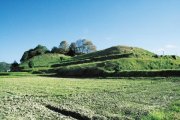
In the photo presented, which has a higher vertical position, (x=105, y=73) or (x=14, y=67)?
(x=14, y=67)

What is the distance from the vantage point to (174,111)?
3291cm

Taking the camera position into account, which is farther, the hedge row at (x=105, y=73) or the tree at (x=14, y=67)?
the tree at (x=14, y=67)

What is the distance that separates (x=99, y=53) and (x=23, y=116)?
14375 cm

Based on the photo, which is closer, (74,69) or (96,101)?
(96,101)

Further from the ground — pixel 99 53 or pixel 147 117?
pixel 99 53

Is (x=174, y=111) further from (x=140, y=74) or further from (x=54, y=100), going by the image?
(x=140, y=74)

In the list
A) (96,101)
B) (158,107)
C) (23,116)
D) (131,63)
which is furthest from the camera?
(131,63)

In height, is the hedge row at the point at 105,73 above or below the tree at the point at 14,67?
below

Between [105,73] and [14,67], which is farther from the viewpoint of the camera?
[14,67]

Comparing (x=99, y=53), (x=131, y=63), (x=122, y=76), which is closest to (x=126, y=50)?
(x=99, y=53)

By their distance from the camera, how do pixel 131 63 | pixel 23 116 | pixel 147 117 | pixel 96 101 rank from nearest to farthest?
pixel 23 116 < pixel 147 117 < pixel 96 101 < pixel 131 63

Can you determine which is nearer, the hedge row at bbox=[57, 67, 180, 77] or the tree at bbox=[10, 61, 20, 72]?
the hedge row at bbox=[57, 67, 180, 77]

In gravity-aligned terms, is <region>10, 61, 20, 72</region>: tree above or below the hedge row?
above

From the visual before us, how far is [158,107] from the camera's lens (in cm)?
3591
